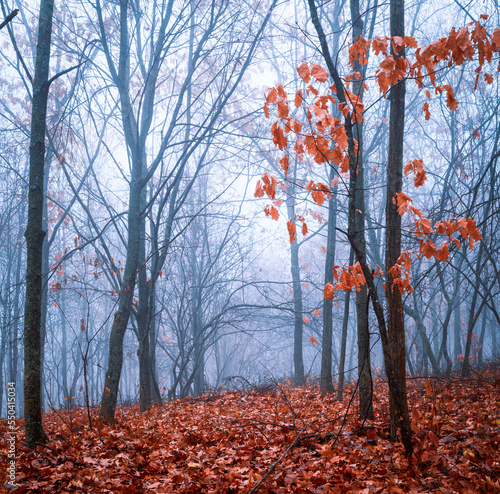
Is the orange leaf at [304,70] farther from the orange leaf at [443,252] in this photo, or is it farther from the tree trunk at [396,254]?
the orange leaf at [443,252]

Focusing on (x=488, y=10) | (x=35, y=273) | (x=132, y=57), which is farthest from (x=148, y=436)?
(x=488, y=10)

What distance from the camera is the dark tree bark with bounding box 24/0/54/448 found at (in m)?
3.53

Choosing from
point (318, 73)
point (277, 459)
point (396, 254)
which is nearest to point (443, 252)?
point (396, 254)

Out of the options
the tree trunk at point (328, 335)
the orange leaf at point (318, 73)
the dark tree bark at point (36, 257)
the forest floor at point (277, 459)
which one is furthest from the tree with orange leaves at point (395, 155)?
the tree trunk at point (328, 335)

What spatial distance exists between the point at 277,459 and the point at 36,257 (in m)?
2.88

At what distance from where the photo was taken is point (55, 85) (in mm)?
9578

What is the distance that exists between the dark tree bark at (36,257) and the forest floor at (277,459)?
0.35 m

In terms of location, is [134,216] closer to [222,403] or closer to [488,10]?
[222,403]

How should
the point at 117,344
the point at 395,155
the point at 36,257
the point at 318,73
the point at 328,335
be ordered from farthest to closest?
the point at 328,335, the point at 117,344, the point at 36,257, the point at 395,155, the point at 318,73

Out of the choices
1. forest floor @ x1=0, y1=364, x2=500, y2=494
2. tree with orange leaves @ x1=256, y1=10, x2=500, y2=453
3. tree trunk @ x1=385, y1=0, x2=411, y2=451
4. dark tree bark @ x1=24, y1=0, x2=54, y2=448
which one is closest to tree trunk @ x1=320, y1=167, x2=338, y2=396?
forest floor @ x1=0, y1=364, x2=500, y2=494

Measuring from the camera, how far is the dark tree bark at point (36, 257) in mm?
3529

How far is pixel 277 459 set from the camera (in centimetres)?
319

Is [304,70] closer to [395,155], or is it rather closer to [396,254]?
[395,155]

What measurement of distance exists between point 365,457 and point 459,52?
3028mm
